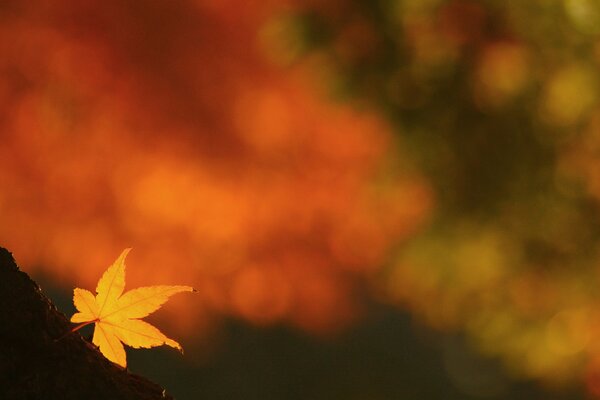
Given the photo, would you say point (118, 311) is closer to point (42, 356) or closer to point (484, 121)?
point (42, 356)

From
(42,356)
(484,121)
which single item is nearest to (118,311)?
(42,356)

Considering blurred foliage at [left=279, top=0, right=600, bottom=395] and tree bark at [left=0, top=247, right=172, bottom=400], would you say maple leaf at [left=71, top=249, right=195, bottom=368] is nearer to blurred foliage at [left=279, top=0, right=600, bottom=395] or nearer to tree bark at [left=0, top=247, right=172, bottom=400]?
tree bark at [left=0, top=247, right=172, bottom=400]

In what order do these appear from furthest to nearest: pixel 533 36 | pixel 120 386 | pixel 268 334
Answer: pixel 268 334 → pixel 533 36 → pixel 120 386

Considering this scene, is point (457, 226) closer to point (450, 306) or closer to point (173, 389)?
point (450, 306)

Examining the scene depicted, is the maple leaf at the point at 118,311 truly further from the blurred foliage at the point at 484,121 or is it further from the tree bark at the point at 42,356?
the blurred foliage at the point at 484,121

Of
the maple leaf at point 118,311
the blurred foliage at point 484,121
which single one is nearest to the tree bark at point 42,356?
the maple leaf at point 118,311

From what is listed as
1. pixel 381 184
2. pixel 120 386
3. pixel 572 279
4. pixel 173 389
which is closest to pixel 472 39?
pixel 381 184

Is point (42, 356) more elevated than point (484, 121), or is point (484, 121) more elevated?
point (484, 121)

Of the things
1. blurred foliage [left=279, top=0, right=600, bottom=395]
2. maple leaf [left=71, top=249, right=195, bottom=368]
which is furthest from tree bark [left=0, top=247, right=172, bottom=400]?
blurred foliage [left=279, top=0, right=600, bottom=395]
